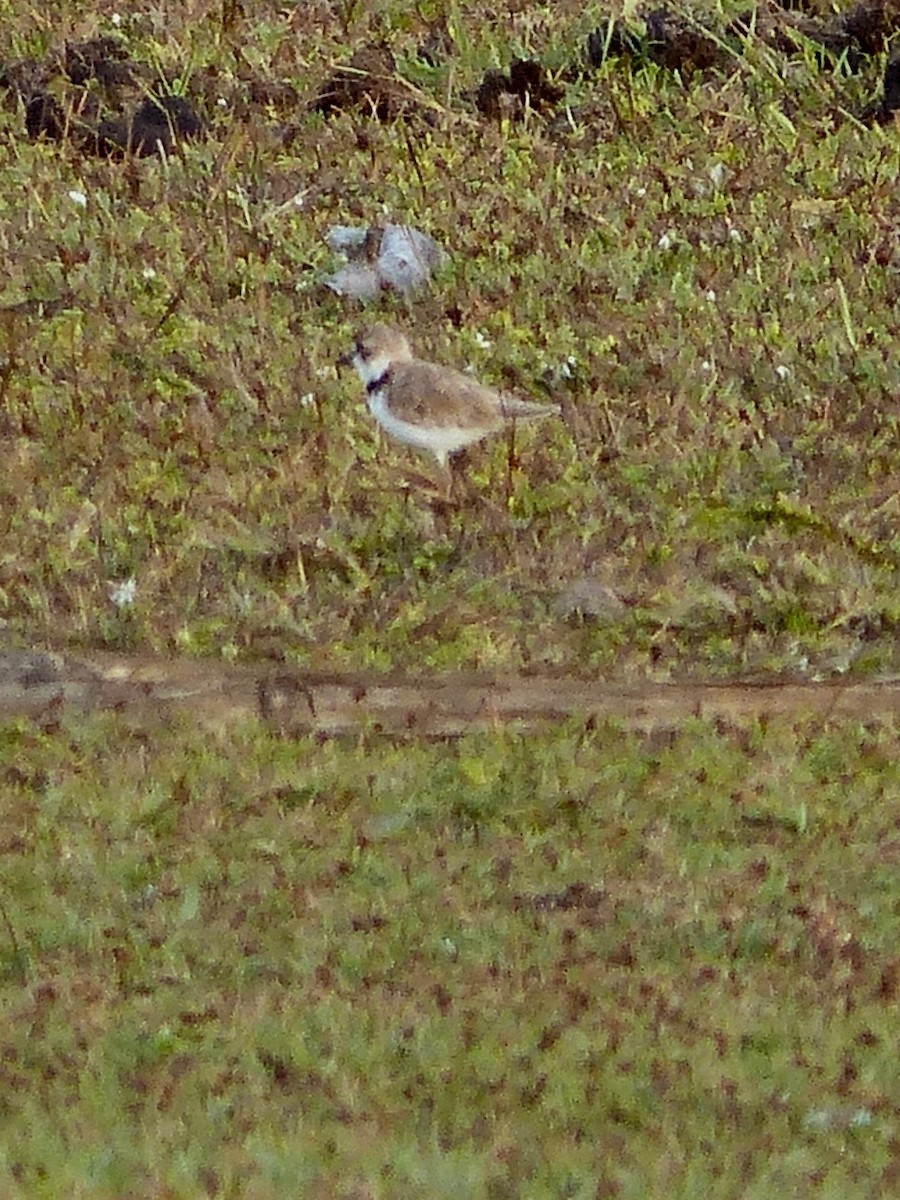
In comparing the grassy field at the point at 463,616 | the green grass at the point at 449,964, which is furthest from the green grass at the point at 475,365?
the green grass at the point at 449,964

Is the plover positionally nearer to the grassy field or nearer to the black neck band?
the black neck band

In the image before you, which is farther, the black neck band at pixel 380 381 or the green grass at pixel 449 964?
the black neck band at pixel 380 381

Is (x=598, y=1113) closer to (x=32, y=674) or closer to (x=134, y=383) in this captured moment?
(x=32, y=674)

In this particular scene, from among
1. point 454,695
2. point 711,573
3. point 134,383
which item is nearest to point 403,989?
point 454,695

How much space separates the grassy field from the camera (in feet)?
12.3

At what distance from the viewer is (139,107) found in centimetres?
862

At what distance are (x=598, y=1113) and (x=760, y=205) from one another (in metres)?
4.73

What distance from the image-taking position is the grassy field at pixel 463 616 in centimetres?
376

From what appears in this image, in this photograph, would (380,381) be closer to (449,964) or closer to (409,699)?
(409,699)

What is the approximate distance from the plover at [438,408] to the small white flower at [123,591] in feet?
3.17

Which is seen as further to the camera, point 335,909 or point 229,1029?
point 335,909

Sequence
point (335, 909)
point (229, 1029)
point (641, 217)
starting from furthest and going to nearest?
point (641, 217), point (335, 909), point (229, 1029)

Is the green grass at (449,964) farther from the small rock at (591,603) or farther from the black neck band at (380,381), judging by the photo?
the black neck band at (380,381)

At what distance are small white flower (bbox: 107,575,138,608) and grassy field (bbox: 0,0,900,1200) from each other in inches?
0.5
